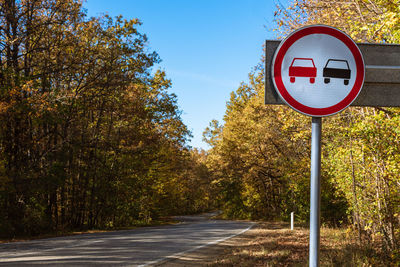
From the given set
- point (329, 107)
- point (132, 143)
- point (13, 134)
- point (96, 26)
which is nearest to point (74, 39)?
point (96, 26)

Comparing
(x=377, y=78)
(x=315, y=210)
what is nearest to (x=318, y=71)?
(x=377, y=78)

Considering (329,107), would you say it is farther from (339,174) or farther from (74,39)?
(74,39)

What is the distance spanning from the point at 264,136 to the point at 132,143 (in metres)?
8.95

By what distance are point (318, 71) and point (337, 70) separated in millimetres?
106

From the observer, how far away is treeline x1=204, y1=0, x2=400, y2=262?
8125 millimetres

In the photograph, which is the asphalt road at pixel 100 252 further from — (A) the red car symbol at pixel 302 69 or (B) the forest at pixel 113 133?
(A) the red car symbol at pixel 302 69

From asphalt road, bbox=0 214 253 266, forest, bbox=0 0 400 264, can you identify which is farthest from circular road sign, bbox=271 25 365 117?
asphalt road, bbox=0 214 253 266

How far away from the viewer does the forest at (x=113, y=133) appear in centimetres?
928

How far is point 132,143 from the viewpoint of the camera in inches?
895

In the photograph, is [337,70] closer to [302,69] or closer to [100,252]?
[302,69]

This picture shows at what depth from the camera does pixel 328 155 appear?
1484 centimetres

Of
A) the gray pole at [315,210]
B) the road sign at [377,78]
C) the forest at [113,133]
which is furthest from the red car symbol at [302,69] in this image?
the forest at [113,133]

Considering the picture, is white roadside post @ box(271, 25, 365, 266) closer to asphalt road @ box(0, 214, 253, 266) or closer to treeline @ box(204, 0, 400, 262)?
treeline @ box(204, 0, 400, 262)

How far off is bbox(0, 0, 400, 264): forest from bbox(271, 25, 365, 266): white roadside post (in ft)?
15.0
